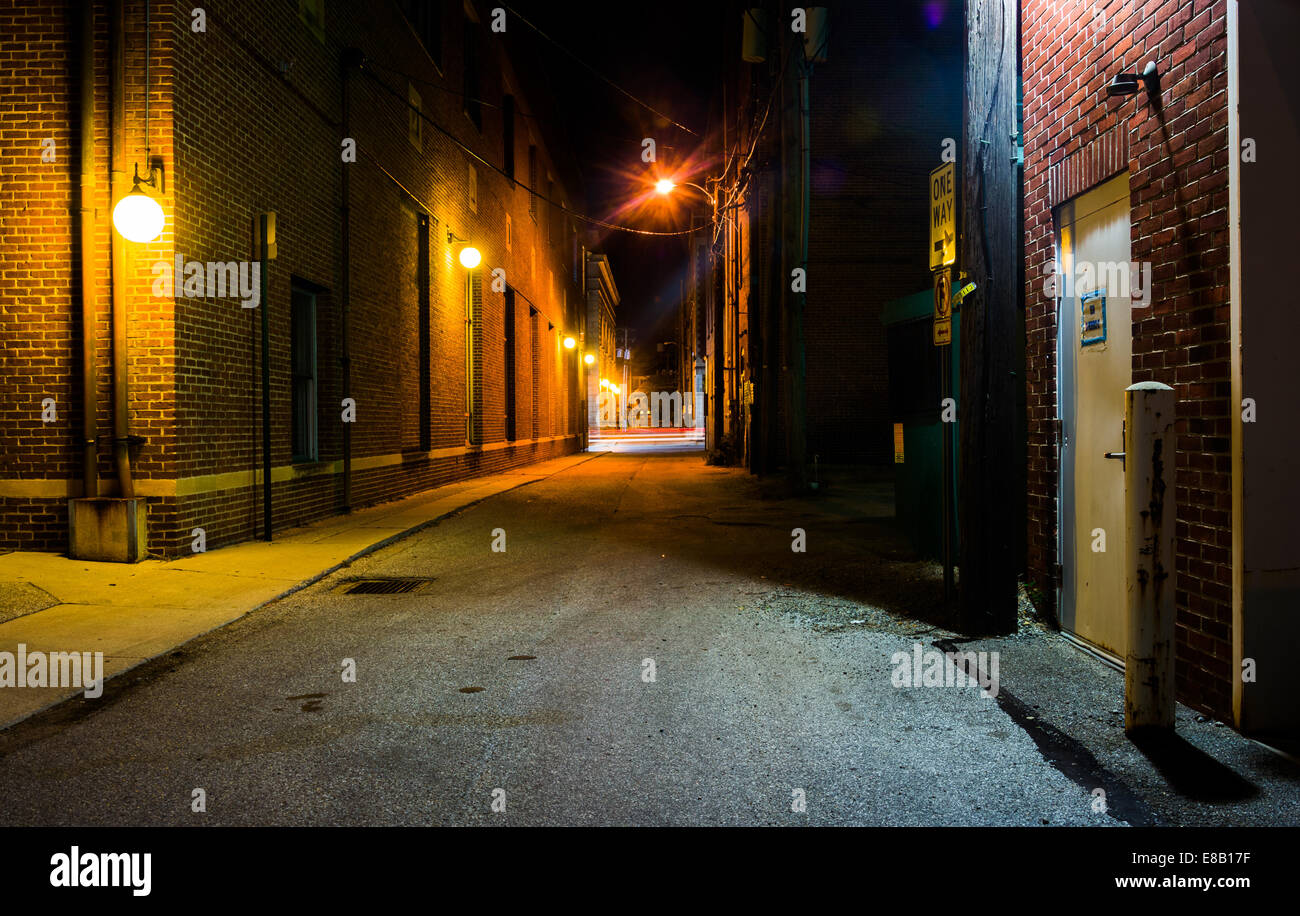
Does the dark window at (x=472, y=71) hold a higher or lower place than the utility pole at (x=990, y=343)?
higher

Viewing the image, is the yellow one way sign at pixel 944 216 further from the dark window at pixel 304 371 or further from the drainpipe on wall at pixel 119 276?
the dark window at pixel 304 371

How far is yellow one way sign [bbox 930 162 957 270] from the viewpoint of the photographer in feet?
20.6

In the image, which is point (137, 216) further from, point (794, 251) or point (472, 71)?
point (472, 71)

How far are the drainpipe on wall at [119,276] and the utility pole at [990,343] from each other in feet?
25.0

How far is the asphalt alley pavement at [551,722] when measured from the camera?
10.8 ft

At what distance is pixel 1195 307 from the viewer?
435 centimetres

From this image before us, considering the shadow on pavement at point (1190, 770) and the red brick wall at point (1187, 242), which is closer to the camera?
the shadow on pavement at point (1190, 770)

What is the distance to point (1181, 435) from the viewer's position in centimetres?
448

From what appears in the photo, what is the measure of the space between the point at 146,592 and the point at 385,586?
6.27ft

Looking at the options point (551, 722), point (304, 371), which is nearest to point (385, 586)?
point (551, 722)

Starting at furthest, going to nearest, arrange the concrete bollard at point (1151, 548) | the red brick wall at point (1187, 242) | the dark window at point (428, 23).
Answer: the dark window at point (428, 23) → the red brick wall at point (1187, 242) → the concrete bollard at point (1151, 548)

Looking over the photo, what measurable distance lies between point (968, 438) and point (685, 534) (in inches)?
222

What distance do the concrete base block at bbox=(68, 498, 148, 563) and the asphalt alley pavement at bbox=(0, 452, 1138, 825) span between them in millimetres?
1920

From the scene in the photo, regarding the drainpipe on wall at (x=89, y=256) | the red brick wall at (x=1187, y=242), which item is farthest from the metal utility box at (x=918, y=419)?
the drainpipe on wall at (x=89, y=256)
